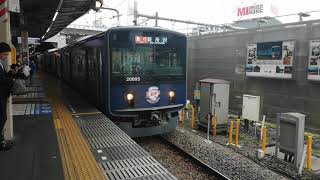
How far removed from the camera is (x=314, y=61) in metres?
9.00

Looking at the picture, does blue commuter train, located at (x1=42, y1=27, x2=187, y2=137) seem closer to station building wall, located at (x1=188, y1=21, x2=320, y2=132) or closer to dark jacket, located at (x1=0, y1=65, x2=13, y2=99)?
dark jacket, located at (x1=0, y1=65, x2=13, y2=99)

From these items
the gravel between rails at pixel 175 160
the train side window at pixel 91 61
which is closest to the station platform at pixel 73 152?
the gravel between rails at pixel 175 160

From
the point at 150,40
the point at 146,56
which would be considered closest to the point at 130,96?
the point at 146,56

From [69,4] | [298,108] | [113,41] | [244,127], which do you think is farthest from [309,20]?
[69,4]

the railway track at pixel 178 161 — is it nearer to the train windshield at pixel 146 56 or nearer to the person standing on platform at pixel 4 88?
the train windshield at pixel 146 56

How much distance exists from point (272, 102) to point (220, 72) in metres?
3.22

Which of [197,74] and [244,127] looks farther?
[197,74]

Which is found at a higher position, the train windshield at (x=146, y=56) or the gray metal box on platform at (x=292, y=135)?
the train windshield at (x=146, y=56)

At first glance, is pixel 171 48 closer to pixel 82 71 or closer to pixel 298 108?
pixel 82 71

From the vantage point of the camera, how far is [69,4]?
11727 millimetres

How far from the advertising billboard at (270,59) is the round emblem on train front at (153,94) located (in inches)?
188

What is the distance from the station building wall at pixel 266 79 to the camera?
9.41 meters

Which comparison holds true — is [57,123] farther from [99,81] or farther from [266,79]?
[266,79]

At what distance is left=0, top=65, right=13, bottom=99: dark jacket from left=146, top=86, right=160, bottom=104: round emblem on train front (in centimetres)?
381
